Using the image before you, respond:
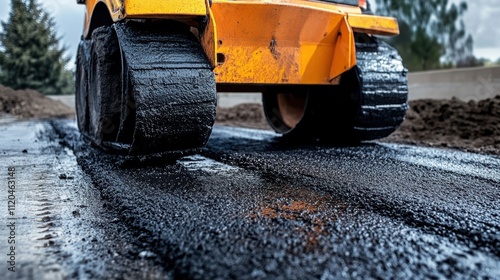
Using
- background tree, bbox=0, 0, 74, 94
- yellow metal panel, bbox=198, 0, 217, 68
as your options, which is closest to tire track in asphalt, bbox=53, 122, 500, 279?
yellow metal panel, bbox=198, 0, 217, 68

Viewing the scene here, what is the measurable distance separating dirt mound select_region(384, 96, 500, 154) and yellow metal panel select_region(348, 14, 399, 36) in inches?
53.4

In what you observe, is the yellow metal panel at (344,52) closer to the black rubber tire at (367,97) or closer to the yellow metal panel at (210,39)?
the black rubber tire at (367,97)

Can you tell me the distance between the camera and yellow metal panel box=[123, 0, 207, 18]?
2824mm

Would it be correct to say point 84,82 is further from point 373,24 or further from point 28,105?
point 28,105

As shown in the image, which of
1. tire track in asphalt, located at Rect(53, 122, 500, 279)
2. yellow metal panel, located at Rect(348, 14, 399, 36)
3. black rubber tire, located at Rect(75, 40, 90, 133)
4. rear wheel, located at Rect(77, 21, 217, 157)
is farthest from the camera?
black rubber tire, located at Rect(75, 40, 90, 133)

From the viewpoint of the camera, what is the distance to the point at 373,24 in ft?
13.4

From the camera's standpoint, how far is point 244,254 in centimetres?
146

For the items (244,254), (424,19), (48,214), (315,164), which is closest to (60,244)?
(48,214)

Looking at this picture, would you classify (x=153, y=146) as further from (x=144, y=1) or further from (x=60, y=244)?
(x=60, y=244)

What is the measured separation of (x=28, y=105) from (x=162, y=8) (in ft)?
48.7

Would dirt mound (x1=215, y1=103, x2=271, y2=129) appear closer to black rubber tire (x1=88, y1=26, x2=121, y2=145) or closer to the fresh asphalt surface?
black rubber tire (x1=88, y1=26, x2=121, y2=145)

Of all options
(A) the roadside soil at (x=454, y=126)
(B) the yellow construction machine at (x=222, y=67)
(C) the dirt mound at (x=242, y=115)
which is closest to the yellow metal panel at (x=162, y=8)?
(B) the yellow construction machine at (x=222, y=67)

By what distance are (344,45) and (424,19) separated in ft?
48.8

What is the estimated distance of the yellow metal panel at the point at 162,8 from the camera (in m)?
2.82
